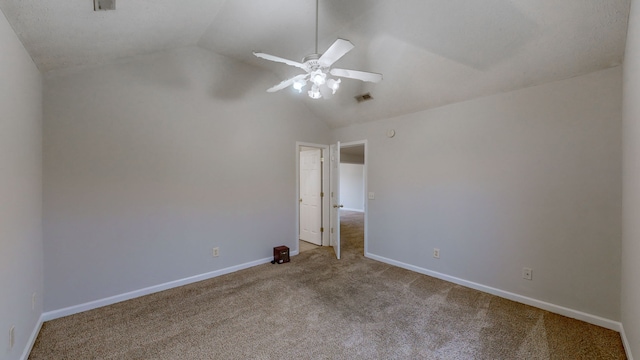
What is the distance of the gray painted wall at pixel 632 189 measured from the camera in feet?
5.26

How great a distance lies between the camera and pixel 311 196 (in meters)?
5.36

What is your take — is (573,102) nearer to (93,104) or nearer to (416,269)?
(416,269)

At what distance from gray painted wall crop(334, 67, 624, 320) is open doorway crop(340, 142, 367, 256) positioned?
1.10 m

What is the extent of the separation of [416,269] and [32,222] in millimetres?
4302

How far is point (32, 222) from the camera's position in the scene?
2146 mm

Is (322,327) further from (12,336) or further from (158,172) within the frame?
(158,172)

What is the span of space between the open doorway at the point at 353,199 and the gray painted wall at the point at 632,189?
2.93 metres

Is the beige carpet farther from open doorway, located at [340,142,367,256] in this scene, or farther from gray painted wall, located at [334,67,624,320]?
open doorway, located at [340,142,367,256]

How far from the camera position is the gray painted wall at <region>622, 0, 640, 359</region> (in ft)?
5.26

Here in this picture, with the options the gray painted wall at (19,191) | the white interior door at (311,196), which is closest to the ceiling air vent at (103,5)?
the gray painted wall at (19,191)

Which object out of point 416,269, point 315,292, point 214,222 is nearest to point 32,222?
point 214,222

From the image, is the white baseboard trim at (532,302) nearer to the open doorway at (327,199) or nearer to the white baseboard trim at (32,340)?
the open doorway at (327,199)

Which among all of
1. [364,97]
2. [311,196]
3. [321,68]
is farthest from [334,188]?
[321,68]

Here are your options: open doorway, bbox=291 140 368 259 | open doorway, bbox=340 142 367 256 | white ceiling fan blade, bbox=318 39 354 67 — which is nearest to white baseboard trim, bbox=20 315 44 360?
open doorway, bbox=291 140 368 259
